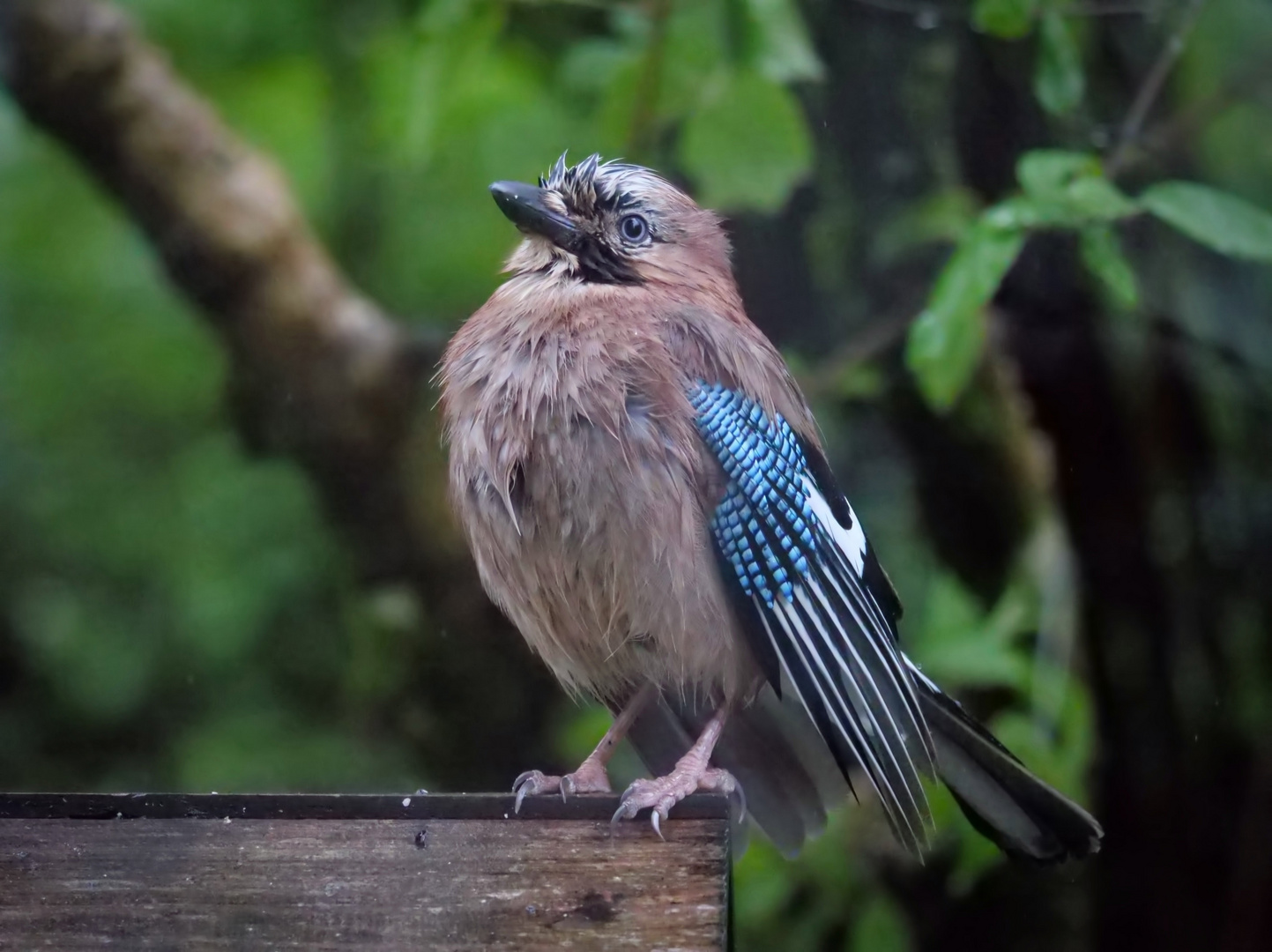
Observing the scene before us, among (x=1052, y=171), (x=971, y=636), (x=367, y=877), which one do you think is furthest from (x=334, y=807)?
(x=1052, y=171)

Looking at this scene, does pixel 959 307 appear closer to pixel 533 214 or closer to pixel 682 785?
pixel 533 214

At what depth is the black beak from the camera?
2.07 metres

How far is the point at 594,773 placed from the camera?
197cm

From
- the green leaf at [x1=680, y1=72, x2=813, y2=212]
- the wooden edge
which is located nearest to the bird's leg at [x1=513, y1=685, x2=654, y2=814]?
the wooden edge

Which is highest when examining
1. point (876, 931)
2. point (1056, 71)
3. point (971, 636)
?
point (1056, 71)

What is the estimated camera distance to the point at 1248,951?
267 centimetres

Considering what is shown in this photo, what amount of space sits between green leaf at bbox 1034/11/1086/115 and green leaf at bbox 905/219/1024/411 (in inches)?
11.4

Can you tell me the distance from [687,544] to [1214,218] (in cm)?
114

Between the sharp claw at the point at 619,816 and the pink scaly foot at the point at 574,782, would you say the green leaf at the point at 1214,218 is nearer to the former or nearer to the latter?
the pink scaly foot at the point at 574,782

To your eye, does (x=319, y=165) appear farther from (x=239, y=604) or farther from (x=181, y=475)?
(x=239, y=604)

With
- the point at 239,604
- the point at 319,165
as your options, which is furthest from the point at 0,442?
the point at 319,165

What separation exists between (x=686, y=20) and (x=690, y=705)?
136cm

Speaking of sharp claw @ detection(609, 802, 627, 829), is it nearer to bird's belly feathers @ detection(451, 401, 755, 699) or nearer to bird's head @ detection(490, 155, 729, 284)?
bird's belly feathers @ detection(451, 401, 755, 699)

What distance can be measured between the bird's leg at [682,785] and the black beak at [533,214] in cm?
74
